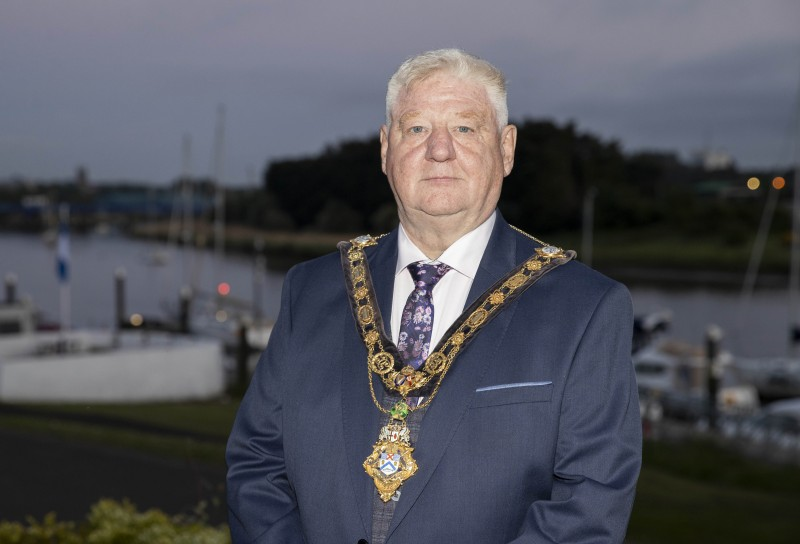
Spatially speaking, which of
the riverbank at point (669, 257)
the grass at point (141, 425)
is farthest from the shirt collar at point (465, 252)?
the riverbank at point (669, 257)

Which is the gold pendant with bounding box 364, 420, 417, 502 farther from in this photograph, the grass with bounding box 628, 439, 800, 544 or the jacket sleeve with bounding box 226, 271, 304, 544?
the grass with bounding box 628, 439, 800, 544

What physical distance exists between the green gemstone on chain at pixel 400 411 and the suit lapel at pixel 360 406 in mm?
63

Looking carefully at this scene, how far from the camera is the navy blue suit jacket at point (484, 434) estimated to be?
2361 millimetres

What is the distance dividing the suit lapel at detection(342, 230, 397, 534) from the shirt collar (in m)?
0.10

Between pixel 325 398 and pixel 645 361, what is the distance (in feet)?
105

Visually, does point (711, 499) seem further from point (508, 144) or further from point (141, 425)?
point (508, 144)

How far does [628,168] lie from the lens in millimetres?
84000

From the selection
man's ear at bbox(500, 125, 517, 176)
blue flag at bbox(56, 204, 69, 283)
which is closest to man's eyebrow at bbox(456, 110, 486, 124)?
man's ear at bbox(500, 125, 517, 176)

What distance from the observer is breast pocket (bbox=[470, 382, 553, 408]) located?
96.0 inches

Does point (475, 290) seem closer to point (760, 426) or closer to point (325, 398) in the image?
point (325, 398)

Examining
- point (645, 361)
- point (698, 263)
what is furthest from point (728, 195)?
point (645, 361)

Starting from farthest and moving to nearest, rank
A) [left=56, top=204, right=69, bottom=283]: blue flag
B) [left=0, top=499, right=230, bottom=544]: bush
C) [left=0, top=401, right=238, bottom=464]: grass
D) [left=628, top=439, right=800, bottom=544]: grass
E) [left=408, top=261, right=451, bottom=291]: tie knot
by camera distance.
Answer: [left=56, top=204, right=69, bottom=283]: blue flag, [left=0, top=401, right=238, bottom=464]: grass, [left=628, top=439, right=800, bottom=544]: grass, [left=0, top=499, right=230, bottom=544]: bush, [left=408, top=261, right=451, bottom=291]: tie knot

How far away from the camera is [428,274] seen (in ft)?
8.70

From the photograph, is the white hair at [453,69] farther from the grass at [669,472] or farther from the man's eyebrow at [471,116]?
the grass at [669,472]
